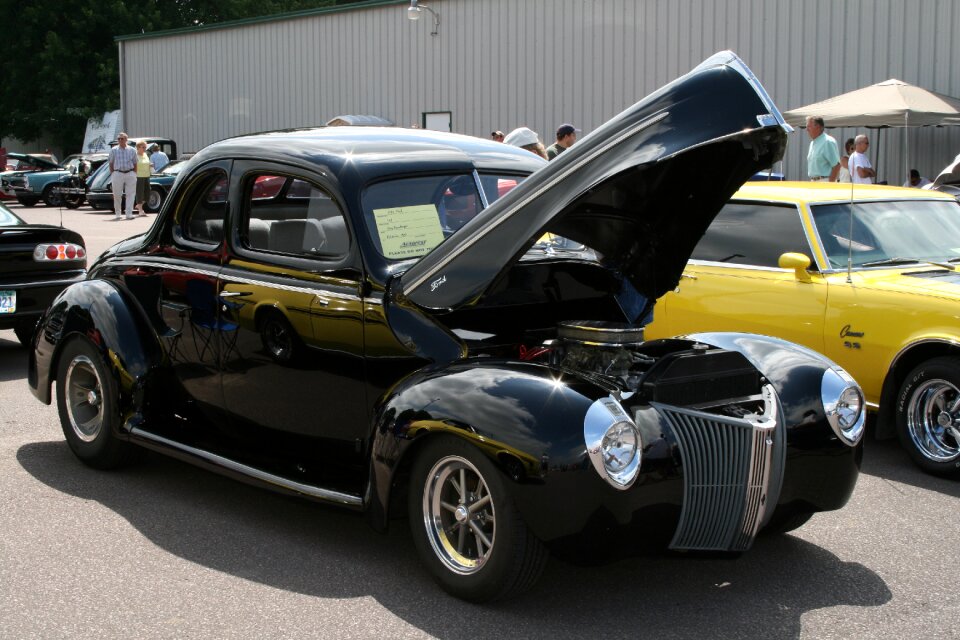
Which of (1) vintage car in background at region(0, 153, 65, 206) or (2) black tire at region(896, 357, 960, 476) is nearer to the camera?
(2) black tire at region(896, 357, 960, 476)

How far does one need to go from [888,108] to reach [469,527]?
13.5 m

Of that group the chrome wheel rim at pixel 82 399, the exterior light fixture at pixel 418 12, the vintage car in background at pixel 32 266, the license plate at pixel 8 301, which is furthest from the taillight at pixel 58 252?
the exterior light fixture at pixel 418 12

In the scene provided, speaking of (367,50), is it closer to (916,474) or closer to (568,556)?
(916,474)

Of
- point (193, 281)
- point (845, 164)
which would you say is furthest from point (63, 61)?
point (193, 281)

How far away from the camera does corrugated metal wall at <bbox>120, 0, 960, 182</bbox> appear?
19.1 meters

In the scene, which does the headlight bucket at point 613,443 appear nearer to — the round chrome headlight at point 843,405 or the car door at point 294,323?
the round chrome headlight at point 843,405

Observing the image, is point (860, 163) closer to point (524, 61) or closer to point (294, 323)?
point (294, 323)

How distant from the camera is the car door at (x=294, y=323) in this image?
15.3 feet

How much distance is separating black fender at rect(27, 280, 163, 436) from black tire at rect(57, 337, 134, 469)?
0.06 m

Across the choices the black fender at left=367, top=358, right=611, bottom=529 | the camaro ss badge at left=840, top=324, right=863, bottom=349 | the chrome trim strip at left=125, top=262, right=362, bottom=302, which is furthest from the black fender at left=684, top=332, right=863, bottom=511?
the camaro ss badge at left=840, top=324, right=863, bottom=349

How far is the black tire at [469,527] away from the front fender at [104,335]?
206 centimetres

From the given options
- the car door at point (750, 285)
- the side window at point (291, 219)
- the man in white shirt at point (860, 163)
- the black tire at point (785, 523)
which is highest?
the man in white shirt at point (860, 163)

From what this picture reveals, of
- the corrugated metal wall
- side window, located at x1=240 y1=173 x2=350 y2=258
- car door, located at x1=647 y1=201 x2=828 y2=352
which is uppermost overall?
the corrugated metal wall

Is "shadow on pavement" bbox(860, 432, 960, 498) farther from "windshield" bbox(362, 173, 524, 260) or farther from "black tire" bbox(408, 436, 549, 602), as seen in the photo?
"black tire" bbox(408, 436, 549, 602)
